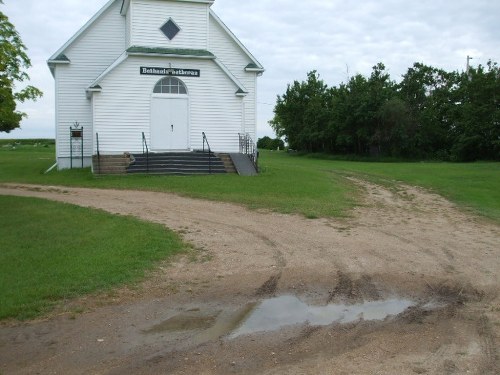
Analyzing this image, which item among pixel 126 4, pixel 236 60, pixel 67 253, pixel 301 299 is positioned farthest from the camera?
pixel 236 60

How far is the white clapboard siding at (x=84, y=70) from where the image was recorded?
27359 millimetres

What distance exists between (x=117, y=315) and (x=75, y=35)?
2323cm

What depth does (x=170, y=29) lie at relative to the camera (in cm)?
2597

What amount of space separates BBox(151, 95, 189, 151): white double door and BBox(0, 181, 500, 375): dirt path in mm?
13157

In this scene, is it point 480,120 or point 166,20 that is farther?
point 480,120

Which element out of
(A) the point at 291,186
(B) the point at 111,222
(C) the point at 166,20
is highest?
(C) the point at 166,20

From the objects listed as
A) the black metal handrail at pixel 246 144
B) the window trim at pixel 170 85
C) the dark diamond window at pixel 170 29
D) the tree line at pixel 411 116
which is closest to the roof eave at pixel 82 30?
the dark diamond window at pixel 170 29

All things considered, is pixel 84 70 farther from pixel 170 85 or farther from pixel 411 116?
pixel 411 116

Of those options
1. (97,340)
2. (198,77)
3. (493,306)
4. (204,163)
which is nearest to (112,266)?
(97,340)

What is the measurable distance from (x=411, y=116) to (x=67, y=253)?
4449cm

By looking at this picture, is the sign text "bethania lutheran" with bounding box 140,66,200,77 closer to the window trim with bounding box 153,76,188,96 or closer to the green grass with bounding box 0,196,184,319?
the window trim with bounding box 153,76,188,96

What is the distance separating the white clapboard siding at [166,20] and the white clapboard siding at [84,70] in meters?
2.65

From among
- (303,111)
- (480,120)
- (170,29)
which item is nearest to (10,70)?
(170,29)

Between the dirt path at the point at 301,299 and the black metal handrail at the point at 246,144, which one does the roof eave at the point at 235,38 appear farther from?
the dirt path at the point at 301,299
